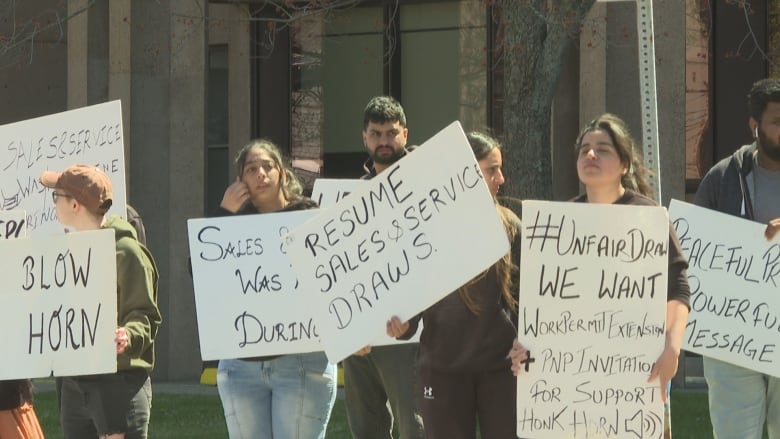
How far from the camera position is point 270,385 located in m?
6.86

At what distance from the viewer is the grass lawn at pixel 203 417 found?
1123 centimetres

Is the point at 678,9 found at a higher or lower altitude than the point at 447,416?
higher

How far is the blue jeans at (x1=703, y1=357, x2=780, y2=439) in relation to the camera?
679 cm

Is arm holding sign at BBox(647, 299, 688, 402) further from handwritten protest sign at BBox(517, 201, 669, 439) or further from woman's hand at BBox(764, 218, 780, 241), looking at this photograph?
woman's hand at BBox(764, 218, 780, 241)

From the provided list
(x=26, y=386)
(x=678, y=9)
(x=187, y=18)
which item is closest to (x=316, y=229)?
(x=26, y=386)

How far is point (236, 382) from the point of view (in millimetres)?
6879

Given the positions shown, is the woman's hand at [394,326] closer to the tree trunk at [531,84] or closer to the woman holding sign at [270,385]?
the woman holding sign at [270,385]

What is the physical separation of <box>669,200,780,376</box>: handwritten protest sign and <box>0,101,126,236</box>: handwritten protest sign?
2807 millimetres

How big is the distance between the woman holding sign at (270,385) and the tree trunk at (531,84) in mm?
4103

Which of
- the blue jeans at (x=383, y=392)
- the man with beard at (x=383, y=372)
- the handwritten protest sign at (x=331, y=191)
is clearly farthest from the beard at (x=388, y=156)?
the blue jeans at (x=383, y=392)

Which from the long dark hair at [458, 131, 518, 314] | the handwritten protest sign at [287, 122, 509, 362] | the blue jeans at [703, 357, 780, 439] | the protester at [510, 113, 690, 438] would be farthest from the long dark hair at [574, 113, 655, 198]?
the blue jeans at [703, 357, 780, 439]

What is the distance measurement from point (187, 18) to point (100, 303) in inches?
390

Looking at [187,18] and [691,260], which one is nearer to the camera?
[691,260]

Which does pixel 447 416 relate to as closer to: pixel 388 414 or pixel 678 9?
pixel 388 414
